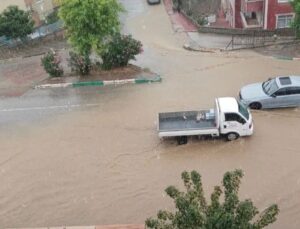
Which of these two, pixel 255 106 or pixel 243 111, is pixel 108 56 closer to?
pixel 255 106

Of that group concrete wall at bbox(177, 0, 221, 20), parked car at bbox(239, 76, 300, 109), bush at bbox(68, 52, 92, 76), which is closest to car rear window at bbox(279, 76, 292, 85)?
parked car at bbox(239, 76, 300, 109)

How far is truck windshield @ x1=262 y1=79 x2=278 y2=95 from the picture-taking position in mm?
20219

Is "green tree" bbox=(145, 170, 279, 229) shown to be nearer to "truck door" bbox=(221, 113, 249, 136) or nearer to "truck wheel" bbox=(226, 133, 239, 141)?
"truck door" bbox=(221, 113, 249, 136)

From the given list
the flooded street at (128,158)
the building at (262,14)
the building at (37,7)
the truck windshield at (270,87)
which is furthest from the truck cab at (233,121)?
the building at (37,7)

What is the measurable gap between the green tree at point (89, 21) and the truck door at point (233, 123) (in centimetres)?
936

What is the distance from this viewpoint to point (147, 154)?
60.2ft

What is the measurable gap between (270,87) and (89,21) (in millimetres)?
9488

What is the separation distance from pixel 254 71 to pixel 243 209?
48.6 ft

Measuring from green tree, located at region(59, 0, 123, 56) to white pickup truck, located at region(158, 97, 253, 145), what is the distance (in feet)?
25.0

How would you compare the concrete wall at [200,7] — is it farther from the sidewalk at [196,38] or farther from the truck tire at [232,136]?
the truck tire at [232,136]

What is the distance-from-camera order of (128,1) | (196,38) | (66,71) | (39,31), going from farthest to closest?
(128,1) → (39,31) → (196,38) → (66,71)

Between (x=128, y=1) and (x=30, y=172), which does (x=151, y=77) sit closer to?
(x=30, y=172)

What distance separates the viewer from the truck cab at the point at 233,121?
18.1 m

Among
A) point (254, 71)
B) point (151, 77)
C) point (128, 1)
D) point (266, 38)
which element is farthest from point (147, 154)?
point (128, 1)
